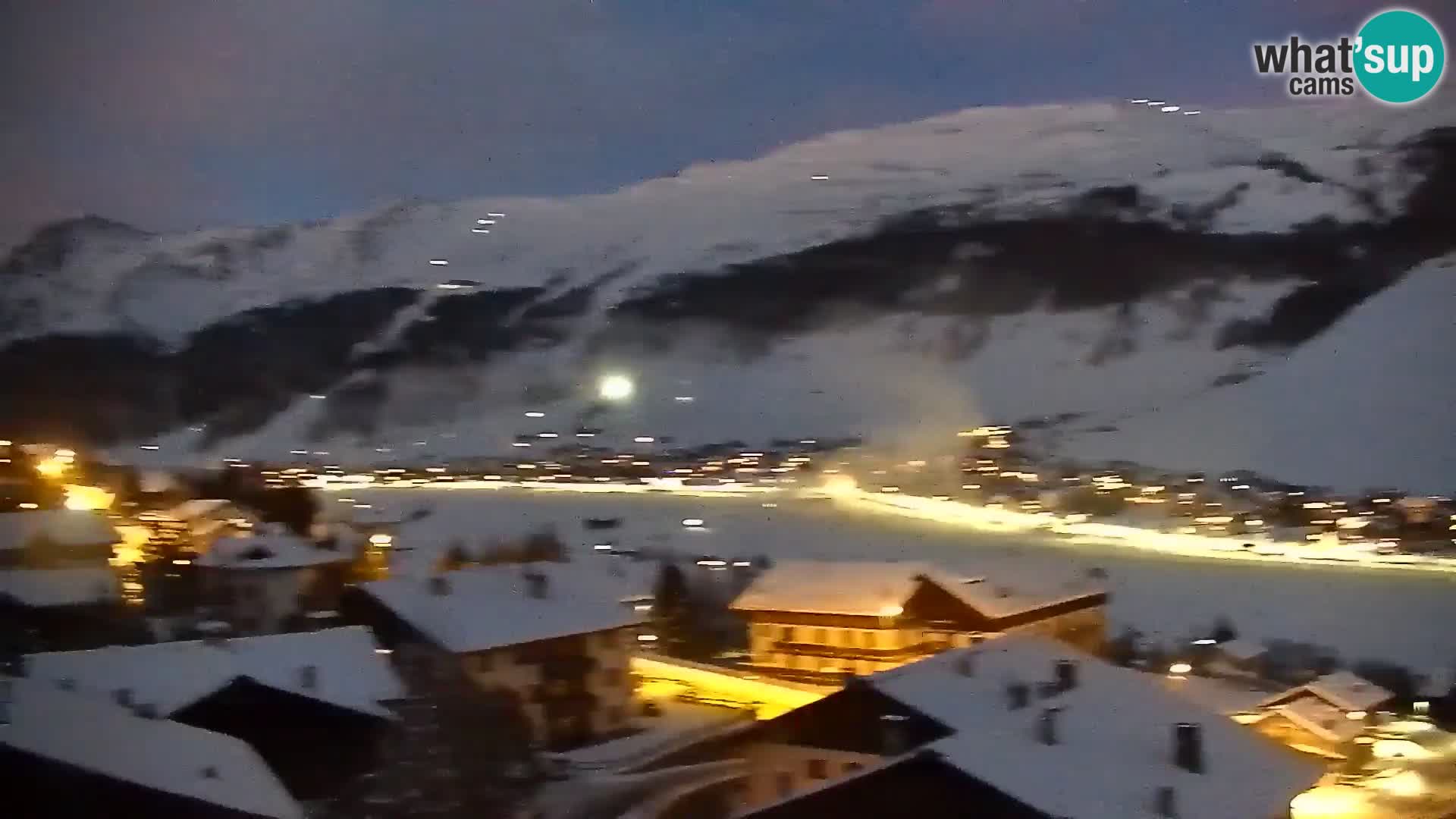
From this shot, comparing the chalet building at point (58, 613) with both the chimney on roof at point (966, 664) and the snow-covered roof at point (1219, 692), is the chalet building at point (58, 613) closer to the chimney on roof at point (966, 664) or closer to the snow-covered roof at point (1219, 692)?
the chimney on roof at point (966, 664)

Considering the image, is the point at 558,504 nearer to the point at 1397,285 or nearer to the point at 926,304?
the point at 926,304

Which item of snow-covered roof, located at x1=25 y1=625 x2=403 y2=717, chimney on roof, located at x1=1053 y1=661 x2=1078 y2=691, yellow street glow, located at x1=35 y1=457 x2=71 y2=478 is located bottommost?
chimney on roof, located at x1=1053 y1=661 x2=1078 y2=691

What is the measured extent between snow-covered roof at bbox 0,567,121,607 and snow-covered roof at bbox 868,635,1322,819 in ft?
9.25

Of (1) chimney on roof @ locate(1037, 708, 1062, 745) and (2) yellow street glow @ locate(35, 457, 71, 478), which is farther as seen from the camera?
(2) yellow street glow @ locate(35, 457, 71, 478)

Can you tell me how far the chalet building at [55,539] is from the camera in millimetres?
3949

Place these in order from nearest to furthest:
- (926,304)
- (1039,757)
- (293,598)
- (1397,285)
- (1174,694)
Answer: (1039,757)
(1174,694)
(293,598)
(1397,285)
(926,304)

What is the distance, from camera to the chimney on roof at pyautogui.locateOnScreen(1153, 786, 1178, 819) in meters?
2.92

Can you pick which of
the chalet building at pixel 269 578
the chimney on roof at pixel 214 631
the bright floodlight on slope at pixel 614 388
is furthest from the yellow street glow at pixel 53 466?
the bright floodlight on slope at pixel 614 388

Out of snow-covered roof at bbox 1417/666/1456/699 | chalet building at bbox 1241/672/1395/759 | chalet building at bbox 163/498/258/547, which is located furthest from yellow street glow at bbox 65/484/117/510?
snow-covered roof at bbox 1417/666/1456/699

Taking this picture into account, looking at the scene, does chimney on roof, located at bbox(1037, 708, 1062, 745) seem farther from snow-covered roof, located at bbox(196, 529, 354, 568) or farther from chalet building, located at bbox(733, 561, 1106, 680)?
snow-covered roof, located at bbox(196, 529, 354, 568)

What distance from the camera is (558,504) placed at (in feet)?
18.2

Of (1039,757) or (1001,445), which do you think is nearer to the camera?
(1039,757)

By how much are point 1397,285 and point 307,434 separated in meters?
5.72

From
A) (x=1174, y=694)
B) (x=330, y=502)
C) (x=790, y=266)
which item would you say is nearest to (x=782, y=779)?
(x=1174, y=694)
